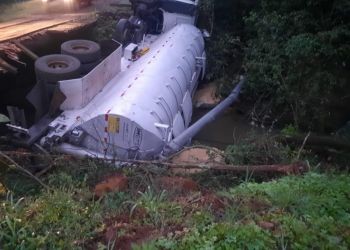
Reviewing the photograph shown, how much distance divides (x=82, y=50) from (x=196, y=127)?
2531 millimetres

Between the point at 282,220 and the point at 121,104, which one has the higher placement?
the point at 282,220

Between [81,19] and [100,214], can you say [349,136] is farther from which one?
[81,19]

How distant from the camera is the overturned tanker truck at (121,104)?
247 inches

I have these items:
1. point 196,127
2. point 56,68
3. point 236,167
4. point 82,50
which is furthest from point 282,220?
point 82,50

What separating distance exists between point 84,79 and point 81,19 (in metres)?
3.70

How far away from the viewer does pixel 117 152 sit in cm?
639

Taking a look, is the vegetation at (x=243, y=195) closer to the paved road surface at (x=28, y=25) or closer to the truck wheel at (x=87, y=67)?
the truck wheel at (x=87, y=67)

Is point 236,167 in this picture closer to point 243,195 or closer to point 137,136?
point 243,195

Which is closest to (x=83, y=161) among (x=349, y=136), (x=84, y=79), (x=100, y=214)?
(x=84, y=79)

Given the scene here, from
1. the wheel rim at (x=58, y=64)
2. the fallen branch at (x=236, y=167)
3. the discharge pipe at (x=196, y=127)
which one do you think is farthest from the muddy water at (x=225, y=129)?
the fallen branch at (x=236, y=167)

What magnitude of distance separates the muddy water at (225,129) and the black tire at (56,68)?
10.1ft

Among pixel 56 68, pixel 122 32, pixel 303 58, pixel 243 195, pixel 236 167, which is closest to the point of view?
pixel 243 195

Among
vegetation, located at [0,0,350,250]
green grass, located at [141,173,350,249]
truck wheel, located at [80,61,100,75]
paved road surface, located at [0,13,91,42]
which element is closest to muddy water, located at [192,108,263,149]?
vegetation, located at [0,0,350,250]

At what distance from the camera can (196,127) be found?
7.79 meters
